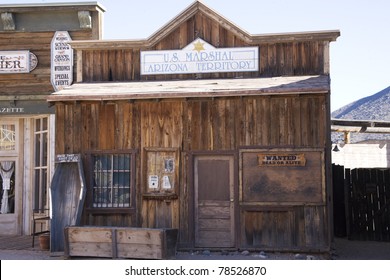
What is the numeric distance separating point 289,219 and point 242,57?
3340 mm

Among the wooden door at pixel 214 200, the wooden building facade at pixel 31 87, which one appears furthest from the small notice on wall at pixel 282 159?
the wooden building facade at pixel 31 87

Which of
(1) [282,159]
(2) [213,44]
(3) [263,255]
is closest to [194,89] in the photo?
(2) [213,44]

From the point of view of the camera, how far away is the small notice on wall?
12.3 metres

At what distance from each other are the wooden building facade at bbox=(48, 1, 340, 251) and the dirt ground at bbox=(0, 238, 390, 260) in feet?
0.70

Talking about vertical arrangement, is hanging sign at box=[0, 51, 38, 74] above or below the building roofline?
below

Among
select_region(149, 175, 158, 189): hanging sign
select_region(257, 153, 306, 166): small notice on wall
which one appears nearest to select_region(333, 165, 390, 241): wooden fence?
select_region(257, 153, 306, 166): small notice on wall

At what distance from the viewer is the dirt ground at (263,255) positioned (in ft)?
39.3

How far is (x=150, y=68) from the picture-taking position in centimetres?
1338

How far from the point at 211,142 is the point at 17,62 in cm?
590

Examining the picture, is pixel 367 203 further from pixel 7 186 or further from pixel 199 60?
pixel 7 186

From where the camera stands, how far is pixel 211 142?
1265cm

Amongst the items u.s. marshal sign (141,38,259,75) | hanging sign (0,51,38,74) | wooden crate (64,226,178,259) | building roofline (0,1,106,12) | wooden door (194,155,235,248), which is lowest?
Result: wooden crate (64,226,178,259)

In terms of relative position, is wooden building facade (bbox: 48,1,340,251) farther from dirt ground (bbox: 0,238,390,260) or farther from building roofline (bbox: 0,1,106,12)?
building roofline (bbox: 0,1,106,12)

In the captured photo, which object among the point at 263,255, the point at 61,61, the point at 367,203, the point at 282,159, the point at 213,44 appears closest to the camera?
the point at 263,255
